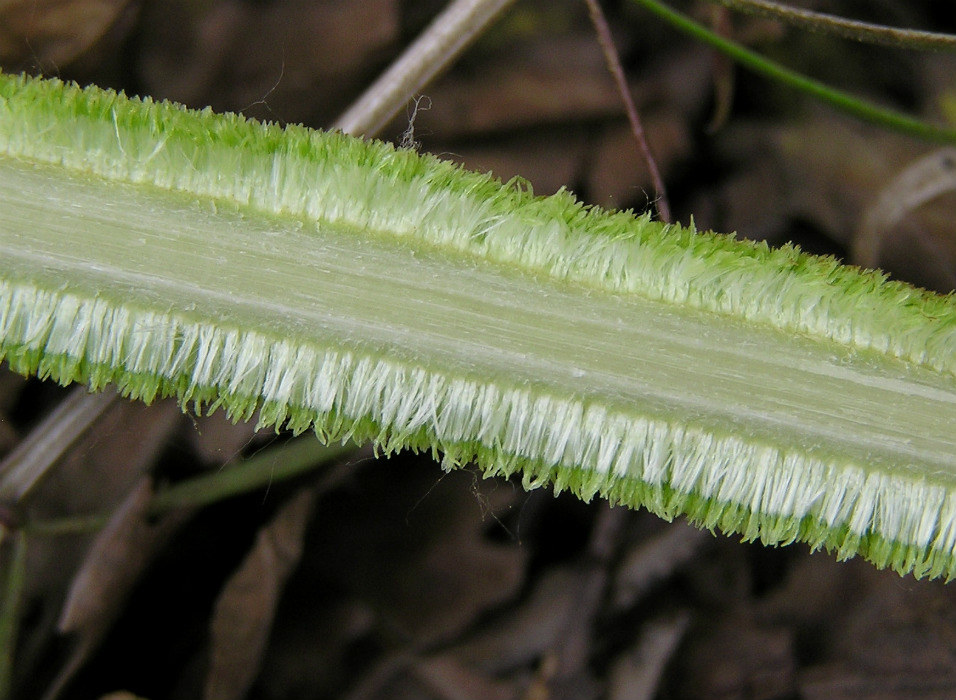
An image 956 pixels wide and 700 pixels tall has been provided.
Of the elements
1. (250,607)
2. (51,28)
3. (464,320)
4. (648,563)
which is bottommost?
(250,607)

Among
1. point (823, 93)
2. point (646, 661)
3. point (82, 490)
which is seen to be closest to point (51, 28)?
point (82, 490)

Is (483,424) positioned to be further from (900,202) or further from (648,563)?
(900,202)

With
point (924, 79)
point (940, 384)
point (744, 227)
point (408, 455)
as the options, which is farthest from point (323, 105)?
point (924, 79)

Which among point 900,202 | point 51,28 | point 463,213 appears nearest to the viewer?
point 463,213

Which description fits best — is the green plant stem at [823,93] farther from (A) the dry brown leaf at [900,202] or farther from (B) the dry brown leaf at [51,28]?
(B) the dry brown leaf at [51,28]

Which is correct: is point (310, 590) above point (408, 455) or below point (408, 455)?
below

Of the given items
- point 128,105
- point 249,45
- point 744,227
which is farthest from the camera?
point 744,227

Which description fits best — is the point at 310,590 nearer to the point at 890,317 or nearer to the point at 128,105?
the point at 128,105
